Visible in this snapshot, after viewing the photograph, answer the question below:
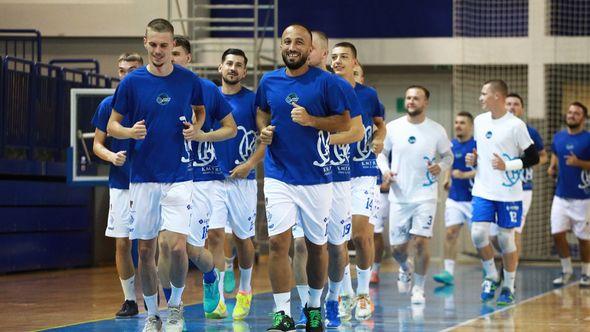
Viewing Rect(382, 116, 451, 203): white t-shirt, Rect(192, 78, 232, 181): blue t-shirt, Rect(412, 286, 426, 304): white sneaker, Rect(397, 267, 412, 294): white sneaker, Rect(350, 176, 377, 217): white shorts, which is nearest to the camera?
Rect(192, 78, 232, 181): blue t-shirt

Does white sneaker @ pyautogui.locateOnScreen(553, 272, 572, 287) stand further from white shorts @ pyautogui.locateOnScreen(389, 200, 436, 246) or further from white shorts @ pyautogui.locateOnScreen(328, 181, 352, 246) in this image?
white shorts @ pyautogui.locateOnScreen(328, 181, 352, 246)

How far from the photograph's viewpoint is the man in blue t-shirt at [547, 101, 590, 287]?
55.8 ft

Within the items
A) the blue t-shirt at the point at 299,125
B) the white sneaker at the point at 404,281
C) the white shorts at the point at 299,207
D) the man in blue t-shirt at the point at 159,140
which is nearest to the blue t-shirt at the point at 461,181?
the white sneaker at the point at 404,281

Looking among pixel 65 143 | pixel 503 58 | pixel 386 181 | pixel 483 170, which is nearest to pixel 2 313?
pixel 386 181

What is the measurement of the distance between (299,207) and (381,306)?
3787 millimetres

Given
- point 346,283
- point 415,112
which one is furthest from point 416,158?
point 346,283

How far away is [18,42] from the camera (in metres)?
20.9

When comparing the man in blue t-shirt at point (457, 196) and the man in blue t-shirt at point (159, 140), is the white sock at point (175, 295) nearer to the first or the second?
the man in blue t-shirt at point (159, 140)

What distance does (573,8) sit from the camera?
22875 millimetres

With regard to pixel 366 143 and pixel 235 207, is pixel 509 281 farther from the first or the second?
pixel 235 207

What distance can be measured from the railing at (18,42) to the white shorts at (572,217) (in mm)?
8721

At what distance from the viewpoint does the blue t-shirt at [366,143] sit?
11.3 meters

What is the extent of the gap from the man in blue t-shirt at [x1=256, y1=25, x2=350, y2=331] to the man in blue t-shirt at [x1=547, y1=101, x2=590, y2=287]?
28.0ft

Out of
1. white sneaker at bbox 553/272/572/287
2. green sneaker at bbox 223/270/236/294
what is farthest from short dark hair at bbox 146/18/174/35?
white sneaker at bbox 553/272/572/287
